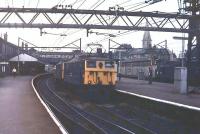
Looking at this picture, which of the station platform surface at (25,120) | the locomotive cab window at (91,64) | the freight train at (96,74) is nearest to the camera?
A: the station platform surface at (25,120)

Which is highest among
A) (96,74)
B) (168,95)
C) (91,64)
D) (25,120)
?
(91,64)

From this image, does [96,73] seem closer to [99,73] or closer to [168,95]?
[99,73]

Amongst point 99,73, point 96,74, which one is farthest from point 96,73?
point 99,73

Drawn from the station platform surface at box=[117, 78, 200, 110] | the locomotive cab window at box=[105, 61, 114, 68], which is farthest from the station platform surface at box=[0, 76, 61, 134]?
the locomotive cab window at box=[105, 61, 114, 68]

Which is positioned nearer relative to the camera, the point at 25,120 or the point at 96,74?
the point at 25,120

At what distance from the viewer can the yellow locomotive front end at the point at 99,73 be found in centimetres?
2773

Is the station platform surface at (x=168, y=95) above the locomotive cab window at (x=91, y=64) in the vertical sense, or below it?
below

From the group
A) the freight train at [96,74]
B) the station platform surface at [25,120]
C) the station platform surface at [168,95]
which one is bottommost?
the station platform surface at [25,120]

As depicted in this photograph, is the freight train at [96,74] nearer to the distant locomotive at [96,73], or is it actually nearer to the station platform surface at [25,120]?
the distant locomotive at [96,73]

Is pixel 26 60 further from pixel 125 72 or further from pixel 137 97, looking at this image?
pixel 137 97

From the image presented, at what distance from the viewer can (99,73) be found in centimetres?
2803

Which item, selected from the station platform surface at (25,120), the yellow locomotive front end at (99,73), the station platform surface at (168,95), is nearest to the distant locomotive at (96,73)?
the yellow locomotive front end at (99,73)

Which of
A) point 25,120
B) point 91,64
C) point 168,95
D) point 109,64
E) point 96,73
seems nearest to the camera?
point 25,120

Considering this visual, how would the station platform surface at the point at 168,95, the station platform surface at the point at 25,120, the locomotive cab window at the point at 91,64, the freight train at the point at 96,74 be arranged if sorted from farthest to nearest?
the locomotive cab window at the point at 91,64 < the freight train at the point at 96,74 < the station platform surface at the point at 168,95 < the station platform surface at the point at 25,120
